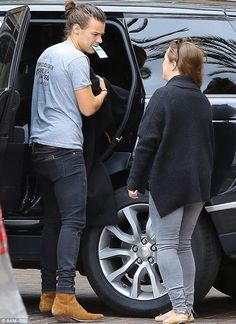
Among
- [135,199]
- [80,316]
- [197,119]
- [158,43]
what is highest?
[158,43]

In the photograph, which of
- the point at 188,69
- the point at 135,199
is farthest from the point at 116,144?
the point at 188,69

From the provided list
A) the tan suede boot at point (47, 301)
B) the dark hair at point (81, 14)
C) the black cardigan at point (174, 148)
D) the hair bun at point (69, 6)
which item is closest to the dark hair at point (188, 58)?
the black cardigan at point (174, 148)

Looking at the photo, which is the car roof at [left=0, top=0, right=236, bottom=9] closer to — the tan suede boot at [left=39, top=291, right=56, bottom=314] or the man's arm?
the man's arm

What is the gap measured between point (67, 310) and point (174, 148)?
1236 millimetres

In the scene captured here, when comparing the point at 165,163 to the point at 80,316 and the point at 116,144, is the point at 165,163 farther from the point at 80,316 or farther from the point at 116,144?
the point at 80,316

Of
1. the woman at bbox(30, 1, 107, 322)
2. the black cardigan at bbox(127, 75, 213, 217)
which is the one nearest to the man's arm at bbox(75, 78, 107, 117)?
the woman at bbox(30, 1, 107, 322)

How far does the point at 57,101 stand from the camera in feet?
21.0

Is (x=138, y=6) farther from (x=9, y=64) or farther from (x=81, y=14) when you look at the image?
(x=9, y=64)

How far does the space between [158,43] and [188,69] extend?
56cm

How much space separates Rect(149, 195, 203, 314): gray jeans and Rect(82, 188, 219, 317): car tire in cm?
27

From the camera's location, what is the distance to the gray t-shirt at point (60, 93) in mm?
6367

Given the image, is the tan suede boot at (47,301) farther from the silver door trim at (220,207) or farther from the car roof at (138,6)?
the car roof at (138,6)

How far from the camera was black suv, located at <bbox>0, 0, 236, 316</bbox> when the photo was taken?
6.33 metres

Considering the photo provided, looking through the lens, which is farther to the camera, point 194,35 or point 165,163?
point 194,35
